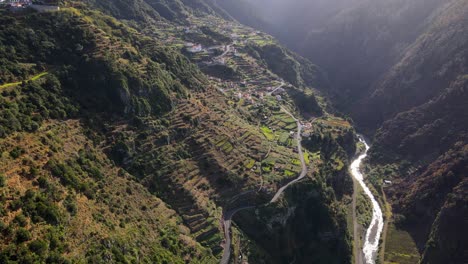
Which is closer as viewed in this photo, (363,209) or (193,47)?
(363,209)

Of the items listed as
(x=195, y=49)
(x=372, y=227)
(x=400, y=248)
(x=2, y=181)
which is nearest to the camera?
(x=2, y=181)

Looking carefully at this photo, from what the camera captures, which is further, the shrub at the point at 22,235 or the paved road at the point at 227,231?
the paved road at the point at 227,231

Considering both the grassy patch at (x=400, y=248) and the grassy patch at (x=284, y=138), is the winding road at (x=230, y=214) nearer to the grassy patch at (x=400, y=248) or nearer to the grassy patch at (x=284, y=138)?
the grassy patch at (x=284, y=138)

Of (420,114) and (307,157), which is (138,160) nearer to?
(307,157)

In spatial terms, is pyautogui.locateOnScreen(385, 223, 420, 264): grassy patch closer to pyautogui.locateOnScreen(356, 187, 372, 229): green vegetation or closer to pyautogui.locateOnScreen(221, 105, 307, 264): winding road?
pyautogui.locateOnScreen(356, 187, 372, 229): green vegetation

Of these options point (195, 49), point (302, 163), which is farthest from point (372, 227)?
point (195, 49)

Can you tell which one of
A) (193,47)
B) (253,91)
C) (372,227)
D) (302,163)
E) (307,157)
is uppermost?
(193,47)

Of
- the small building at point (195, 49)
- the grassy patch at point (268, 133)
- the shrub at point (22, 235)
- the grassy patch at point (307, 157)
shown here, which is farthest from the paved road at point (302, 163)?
the shrub at point (22, 235)

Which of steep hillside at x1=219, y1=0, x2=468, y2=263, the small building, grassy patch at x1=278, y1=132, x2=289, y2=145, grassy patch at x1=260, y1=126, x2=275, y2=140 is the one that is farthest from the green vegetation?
the small building
